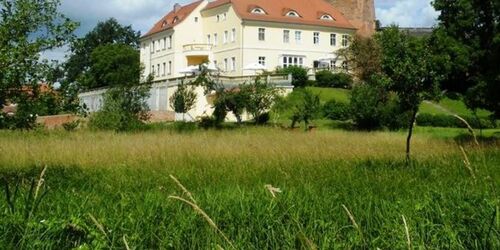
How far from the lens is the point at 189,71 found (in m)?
65.9

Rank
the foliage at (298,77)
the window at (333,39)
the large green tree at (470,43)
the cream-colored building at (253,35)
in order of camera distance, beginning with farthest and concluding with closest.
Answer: the window at (333,39) < the cream-colored building at (253,35) < the foliage at (298,77) < the large green tree at (470,43)

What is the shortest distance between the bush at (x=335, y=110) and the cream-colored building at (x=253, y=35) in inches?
841

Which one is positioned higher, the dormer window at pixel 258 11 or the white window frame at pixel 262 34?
the dormer window at pixel 258 11

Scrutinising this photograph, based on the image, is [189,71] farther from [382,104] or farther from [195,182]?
[195,182]

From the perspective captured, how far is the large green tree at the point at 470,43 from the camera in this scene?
29906 mm

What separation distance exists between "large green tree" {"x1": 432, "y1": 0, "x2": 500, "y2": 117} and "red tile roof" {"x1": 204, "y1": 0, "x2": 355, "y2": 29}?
42.5 meters

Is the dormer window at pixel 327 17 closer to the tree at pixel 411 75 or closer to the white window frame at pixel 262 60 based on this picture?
the white window frame at pixel 262 60

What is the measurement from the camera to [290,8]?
259 ft

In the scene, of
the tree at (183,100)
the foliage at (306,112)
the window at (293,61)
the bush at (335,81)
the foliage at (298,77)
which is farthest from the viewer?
the window at (293,61)

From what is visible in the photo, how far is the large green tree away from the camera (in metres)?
29.9

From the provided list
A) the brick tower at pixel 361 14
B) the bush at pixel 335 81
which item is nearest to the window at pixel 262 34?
the brick tower at pixel 361 14

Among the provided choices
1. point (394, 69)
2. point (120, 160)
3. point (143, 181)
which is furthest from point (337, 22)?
point (143, 181)

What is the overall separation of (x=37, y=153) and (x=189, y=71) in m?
47.2

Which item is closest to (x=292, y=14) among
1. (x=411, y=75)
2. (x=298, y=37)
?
(x=298, y=37)
